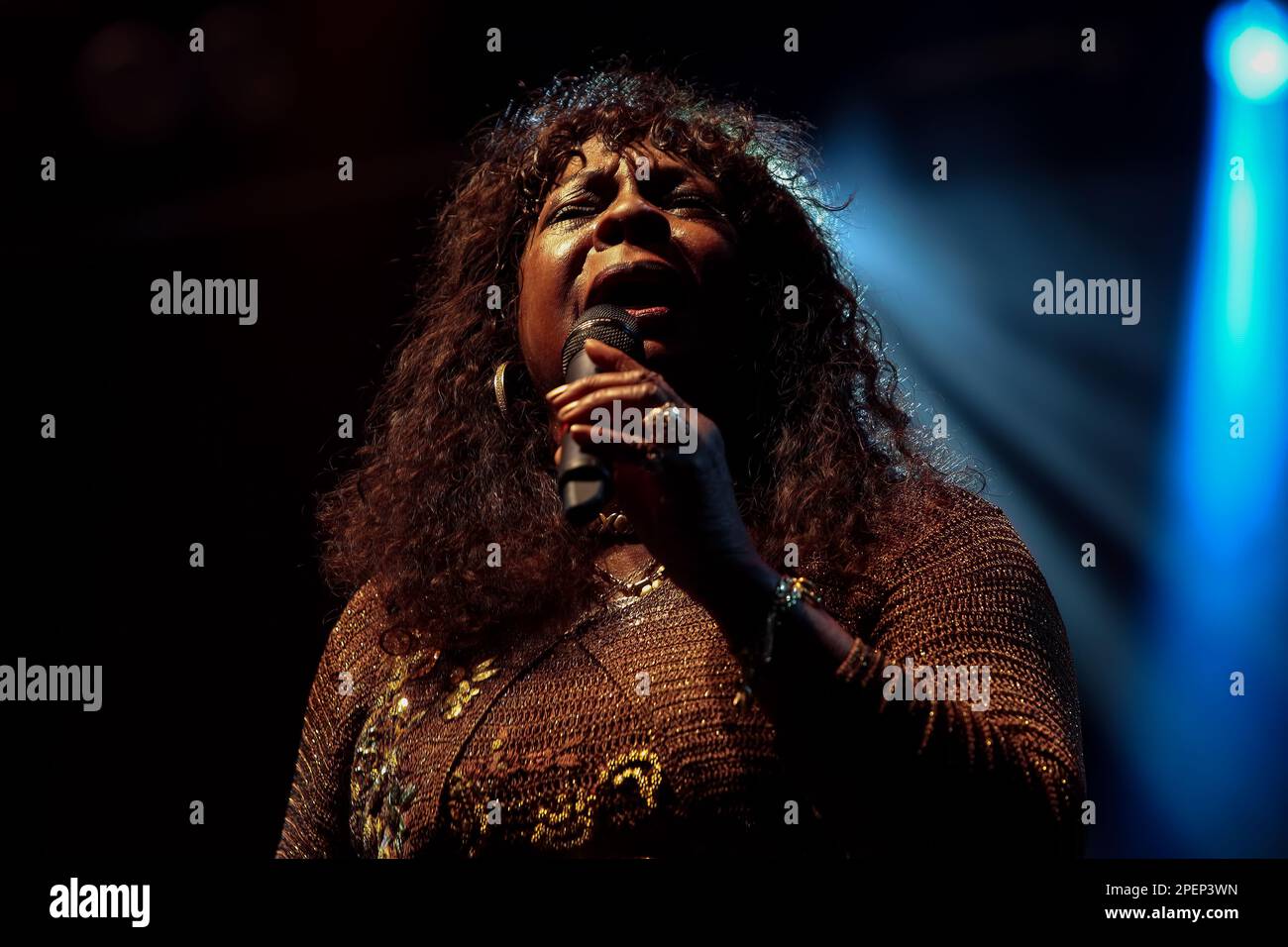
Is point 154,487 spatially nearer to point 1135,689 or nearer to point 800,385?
point 800,385

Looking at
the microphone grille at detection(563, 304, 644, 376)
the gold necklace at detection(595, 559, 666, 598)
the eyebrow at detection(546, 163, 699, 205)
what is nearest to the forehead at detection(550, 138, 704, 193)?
the eyebrow at detection(546, 163, 699, 205)

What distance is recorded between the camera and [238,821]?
2559mm

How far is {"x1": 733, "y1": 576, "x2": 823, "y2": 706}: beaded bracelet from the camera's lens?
3.99ft

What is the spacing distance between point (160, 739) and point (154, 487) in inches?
20.5

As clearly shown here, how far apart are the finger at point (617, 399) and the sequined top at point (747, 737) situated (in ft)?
1.01

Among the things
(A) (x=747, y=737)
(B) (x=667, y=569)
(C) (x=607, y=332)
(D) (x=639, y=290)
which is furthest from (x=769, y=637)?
(D) (x=639, y=290)

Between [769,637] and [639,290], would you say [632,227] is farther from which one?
[769,637]

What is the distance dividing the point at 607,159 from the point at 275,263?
1.12 metres

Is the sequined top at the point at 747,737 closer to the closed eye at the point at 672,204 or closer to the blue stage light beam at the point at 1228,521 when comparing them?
the closed eye at the point at 672,204

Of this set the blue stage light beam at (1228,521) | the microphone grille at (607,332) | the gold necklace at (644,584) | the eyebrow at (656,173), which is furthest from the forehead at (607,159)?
the blue stage light beam at (1228,521)

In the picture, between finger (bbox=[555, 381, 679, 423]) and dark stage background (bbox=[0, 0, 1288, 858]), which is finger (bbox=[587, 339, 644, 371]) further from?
dark stage background (bbox=[0, 0, 1288, 858])

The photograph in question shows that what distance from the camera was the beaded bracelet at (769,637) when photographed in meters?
1.21

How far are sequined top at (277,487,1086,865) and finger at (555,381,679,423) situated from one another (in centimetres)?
31

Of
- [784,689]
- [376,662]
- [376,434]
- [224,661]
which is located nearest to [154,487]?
[224,661]
